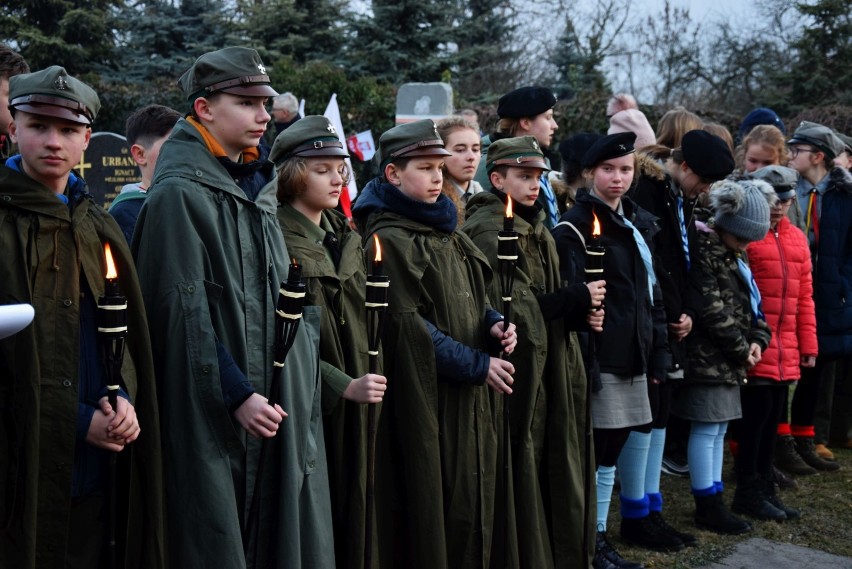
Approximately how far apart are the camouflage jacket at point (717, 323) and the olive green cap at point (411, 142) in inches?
92.9

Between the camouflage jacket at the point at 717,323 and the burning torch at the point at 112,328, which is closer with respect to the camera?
the burning torch at the point at 112,328

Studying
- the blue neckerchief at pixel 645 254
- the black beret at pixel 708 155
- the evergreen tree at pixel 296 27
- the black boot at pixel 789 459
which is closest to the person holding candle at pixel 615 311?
the blue neckerchief at pixel 645 254

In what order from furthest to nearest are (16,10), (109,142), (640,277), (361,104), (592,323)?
1. (16,10)
2. (361,104)
3. (109,142)
4. (640,277)
5. (592,323)

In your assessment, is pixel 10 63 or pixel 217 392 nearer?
pixel 217 392

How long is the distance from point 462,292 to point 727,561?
241cm

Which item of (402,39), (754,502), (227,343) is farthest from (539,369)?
(402,39)

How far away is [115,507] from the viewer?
3229 millimetres

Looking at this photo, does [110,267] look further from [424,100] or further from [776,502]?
[424,100]

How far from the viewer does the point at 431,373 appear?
14.4 feet

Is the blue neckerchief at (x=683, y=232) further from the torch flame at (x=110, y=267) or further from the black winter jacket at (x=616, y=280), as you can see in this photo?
the torch flame at (x=110, y=267)

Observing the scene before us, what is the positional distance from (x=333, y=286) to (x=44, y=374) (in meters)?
1.33

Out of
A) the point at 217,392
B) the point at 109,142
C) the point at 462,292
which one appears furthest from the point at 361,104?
the point at 217,392

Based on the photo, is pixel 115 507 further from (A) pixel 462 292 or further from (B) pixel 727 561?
(B) pixel 727 561

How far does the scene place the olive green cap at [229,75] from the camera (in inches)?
145
